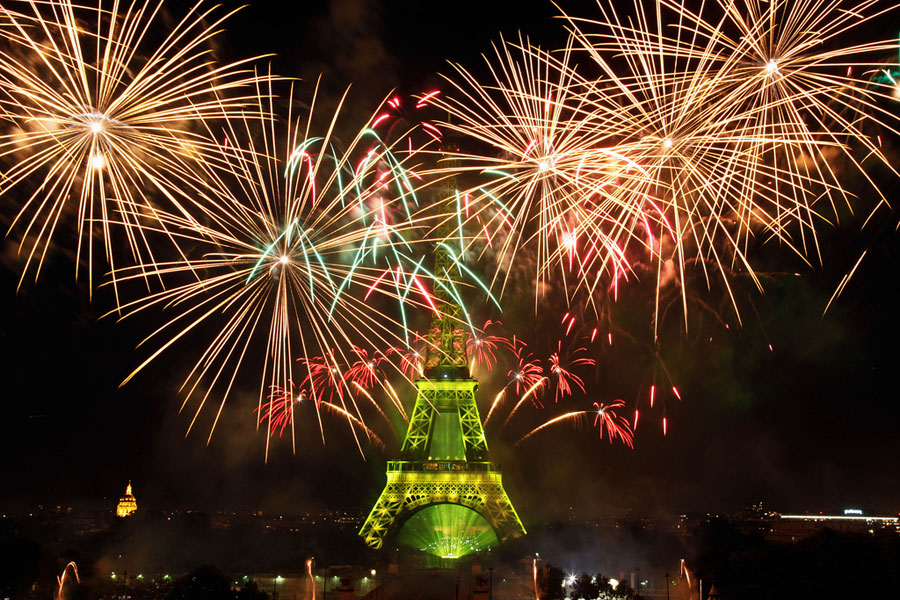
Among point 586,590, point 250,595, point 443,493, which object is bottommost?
point 586,590

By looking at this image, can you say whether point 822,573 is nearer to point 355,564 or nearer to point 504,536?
point 504,536

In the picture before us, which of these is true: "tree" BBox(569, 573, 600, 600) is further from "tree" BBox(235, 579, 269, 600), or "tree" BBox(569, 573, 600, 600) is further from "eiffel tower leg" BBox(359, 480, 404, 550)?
"eiffel tower leg" BBox(359, 480, 404, 550)

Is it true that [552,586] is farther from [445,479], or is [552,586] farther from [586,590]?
[445,479]

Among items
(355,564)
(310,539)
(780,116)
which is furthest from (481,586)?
(310,539)

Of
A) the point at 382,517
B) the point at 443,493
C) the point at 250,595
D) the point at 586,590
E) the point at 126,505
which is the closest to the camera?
the point at 250,595

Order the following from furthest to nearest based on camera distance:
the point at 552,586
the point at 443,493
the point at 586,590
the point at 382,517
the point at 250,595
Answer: the point at 443,493, the point at 382,517, the point at 552,586, the point at 586,590, the point at 250,595

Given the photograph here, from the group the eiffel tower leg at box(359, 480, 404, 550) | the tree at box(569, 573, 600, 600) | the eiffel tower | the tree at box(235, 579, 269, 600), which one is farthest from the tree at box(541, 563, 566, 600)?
the eiffel tower leg at box(359, 480, 404, 550)

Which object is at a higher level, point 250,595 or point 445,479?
point 445,479

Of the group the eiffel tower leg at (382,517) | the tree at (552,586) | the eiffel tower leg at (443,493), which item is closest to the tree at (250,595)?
the eiffel tower leg at (382,517)

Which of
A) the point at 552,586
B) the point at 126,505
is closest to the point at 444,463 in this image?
the point at 552,586
